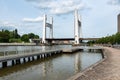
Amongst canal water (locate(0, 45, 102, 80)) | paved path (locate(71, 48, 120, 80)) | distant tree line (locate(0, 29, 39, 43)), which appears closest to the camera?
paved path (locate(71, 48, 120, 80))

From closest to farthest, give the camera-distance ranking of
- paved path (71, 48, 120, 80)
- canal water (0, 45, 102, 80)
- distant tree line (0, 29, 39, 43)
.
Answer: paved path (71, 48, 120, 80), canal water (0, 45, 102, 80), distant tree line (0, 29, 39, 43)

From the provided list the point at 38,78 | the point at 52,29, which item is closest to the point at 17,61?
the point at 38,78

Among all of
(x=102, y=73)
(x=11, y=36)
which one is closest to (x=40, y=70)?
(x=102, y=73)

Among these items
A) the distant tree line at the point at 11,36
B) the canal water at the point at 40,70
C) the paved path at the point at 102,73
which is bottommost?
the canal water at the point at 40,70

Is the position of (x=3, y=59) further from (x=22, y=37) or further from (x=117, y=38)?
(x=22, y=37)

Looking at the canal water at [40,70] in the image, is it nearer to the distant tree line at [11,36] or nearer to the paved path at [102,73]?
the paved path at [102,73]

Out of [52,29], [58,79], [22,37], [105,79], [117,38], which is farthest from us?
[22,37]

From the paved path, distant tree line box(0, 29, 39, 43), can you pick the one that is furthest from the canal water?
distant tree line box(0, 29, 39, 43)

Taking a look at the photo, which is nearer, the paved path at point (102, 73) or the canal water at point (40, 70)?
the paved path at point (102, 73)

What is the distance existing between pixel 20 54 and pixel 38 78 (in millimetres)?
10873

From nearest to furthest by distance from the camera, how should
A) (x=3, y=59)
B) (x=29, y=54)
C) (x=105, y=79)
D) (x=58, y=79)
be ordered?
(x=105, y=79), (x=58, y=79), (x=3, y=59), (x=29, y=54)

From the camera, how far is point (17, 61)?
92.8ft

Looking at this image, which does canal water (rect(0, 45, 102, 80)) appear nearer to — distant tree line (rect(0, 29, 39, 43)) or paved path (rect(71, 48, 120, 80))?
paved path (rect(71, 48, 120, 80))

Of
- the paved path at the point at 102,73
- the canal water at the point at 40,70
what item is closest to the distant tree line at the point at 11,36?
the canal water at the point at 40,70
